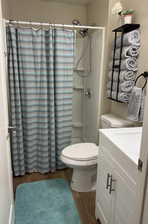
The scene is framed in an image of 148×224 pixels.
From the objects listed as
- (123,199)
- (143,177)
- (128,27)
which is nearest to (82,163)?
(123,199)

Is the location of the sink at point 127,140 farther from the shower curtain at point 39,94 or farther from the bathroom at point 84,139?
the shower curtain at point 39,94

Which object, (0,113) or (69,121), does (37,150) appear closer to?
(69,121)

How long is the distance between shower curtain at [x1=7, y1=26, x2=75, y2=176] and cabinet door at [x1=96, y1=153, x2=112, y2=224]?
93cm

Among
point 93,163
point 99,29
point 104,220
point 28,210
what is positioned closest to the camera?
point 104,220

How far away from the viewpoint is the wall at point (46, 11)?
251cm

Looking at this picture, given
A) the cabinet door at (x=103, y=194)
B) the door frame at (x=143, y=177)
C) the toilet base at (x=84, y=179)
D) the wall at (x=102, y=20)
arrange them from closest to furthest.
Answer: the door frame at (x=143, y=177) → the cabinet door at (x=103, y=194) → the toilet base at (x=84, y=179) → the wall at (x=102, y=20)

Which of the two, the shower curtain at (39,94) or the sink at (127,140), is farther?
the shower curtain at (39,94)

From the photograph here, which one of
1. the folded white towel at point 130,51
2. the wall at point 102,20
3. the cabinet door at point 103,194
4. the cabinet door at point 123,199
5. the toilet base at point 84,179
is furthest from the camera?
the wall at point 102,20

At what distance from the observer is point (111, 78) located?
2076mm

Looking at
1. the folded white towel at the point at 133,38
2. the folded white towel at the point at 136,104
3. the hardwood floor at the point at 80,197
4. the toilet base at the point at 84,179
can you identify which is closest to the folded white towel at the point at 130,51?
the folded white towel at the point at 133,38

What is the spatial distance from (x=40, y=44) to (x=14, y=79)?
49 centimetres

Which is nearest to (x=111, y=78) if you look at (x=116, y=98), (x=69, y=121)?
(x=116, y=98)

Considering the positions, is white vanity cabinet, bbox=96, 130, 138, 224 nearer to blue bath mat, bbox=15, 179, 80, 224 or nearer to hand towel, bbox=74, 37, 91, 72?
blue bath mat, bbox=15, 179, 80, 224

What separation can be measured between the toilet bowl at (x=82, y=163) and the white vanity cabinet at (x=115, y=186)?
0.38m
